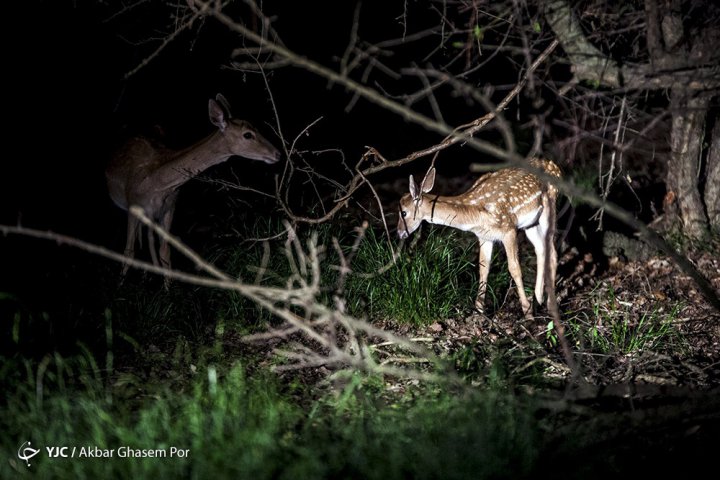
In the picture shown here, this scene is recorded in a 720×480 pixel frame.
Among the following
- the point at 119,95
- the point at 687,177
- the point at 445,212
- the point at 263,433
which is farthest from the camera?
the point at 119,95

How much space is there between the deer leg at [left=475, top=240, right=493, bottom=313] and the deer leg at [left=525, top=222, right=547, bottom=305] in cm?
45

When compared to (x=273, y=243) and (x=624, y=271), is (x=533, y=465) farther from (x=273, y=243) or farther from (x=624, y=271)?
(x=624, y=271)

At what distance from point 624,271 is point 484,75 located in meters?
4.76

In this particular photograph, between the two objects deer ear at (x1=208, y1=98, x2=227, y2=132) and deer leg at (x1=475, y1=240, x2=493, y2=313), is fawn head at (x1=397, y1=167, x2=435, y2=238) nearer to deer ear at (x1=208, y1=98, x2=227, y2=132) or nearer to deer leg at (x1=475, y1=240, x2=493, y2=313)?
deer leg at (x1=475, y1=240, x2=493, y2=313)

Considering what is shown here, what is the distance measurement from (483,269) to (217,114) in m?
2.77

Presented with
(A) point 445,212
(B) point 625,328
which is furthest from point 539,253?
(B) point 625,328

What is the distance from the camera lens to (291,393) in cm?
472

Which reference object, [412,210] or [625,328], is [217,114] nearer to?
[412,210]

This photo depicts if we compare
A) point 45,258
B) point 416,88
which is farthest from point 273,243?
point 416,88

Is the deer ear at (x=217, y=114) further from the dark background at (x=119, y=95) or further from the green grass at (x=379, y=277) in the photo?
the green grass at (x=379, y=277)

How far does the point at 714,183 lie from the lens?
722 cm

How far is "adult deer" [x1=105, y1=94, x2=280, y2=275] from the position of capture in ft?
21.9

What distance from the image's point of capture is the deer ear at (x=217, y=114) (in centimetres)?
665

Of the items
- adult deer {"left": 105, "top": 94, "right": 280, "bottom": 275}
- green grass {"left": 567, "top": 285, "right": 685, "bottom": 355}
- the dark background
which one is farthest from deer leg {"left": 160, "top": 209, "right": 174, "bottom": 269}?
green grass {"left": 567, "top": 285, "right": 685, "bottom": 355}
